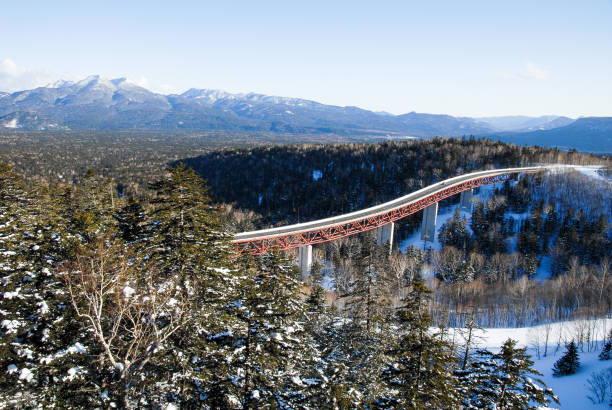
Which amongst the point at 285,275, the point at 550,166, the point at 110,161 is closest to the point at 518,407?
the point at 285,275

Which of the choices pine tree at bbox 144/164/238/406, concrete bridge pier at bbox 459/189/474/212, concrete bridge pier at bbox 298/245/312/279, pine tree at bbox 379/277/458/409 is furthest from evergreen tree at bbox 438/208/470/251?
pine tree at bbox 144/164/238/406

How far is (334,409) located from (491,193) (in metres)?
105

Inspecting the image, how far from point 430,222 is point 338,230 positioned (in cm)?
3498

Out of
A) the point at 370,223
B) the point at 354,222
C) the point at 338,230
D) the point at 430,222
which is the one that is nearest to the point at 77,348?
the point at 338,230

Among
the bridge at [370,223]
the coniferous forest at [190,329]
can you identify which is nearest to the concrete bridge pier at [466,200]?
the bridge at [370,223]

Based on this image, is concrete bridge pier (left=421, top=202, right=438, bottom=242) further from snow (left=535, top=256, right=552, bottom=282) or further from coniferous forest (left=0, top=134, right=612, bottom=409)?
coniferous forest (left=0, top=134, right=612, bottom=409)

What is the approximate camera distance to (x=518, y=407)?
49.2 ft

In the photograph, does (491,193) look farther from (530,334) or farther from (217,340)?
(217,340)

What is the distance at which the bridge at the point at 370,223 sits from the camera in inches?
2233

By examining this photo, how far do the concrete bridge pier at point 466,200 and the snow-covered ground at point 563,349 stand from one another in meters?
54.2

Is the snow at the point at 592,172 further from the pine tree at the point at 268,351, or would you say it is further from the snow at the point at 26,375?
the snow at the point at 26,375

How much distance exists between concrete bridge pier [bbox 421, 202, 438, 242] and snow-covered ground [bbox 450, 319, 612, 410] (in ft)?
136

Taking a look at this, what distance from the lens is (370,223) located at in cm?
7381

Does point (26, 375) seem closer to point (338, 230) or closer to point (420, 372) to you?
point (420, 372)
